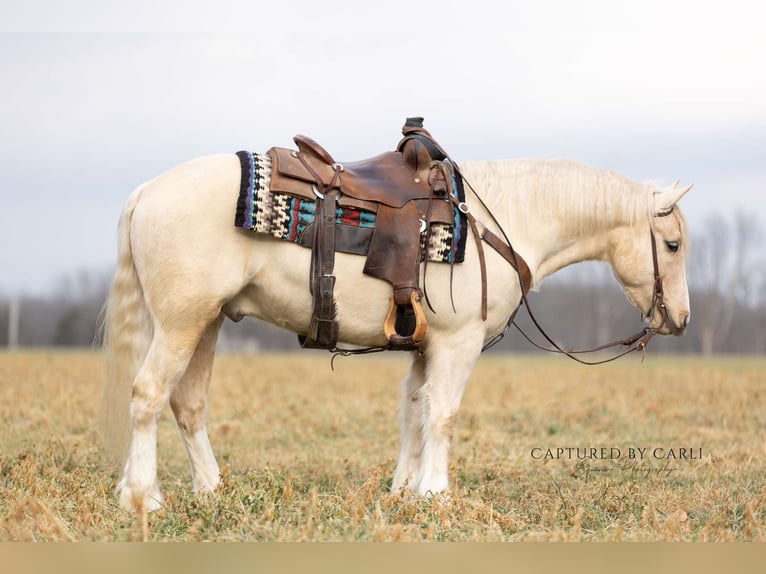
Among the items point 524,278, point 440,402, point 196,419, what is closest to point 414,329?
point 440,402

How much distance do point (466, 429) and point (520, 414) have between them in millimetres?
1583

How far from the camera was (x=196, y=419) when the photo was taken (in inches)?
235

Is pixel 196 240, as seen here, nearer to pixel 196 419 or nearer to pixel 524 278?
pixel 196 419

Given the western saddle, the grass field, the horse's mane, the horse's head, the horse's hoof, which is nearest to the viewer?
the grass field

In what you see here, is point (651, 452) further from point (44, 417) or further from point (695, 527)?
point (44, 417)

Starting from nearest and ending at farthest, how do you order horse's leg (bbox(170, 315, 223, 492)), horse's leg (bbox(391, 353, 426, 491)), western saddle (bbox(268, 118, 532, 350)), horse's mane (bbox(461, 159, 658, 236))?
western saddle (bbox(268, 118, 532, 350)) → horse's leg (bbox(170, 315, 223, 492)) → horse's leg (bbox(391, 353, 426, 491)) → horse's mane (bbox(461, 159, 658, 236))

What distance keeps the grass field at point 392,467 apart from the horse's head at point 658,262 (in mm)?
1348

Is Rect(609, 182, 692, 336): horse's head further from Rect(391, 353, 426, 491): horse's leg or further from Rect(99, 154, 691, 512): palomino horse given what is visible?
Rect(391, 353, 426, 491): horse's leg

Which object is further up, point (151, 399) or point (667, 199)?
point (667, 199)

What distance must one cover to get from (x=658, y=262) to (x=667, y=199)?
0.48m

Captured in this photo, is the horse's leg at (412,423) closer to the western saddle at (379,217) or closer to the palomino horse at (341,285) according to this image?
the palomino horse at (341,285)

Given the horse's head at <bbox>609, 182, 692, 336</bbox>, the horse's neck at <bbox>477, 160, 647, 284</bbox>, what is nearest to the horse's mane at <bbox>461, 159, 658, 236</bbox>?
the horse's neck at <bbox>477, 160, 647, 284</bbox>

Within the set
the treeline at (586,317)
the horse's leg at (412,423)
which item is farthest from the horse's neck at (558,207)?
the treeline at (586,317)

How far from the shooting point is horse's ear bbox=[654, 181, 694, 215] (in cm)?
618
